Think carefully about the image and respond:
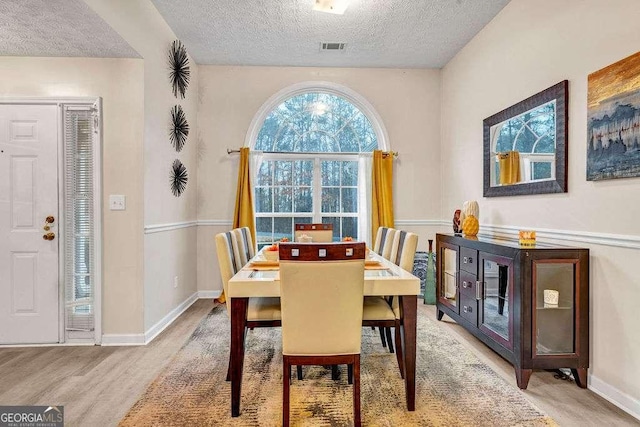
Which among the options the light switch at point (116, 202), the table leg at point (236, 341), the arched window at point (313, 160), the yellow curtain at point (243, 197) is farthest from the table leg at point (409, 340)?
the yellow curtain at point (243, 197)

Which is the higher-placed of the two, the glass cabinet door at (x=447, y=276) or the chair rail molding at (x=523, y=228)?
the chair rail molding at (x=523, y=228)

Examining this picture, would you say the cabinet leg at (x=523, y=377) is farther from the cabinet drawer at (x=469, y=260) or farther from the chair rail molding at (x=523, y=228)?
the chair rail molding at (x=523, y=228)

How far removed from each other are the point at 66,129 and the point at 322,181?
108 inches

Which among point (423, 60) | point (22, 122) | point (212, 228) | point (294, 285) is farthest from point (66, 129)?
point (423, 60)

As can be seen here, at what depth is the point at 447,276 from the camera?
3457 mm

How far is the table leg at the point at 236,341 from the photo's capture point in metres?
1.91

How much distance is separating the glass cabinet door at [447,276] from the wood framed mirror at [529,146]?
0.68 metres

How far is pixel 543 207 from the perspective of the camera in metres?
2.71

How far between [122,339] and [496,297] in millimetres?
2981

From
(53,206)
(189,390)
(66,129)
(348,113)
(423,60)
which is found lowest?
(189,390)

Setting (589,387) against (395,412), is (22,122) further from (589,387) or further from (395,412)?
(589,387)

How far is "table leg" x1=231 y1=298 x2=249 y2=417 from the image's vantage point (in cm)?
191

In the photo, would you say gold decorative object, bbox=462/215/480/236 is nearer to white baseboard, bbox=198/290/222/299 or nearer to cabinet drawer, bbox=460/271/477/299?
cabinet drawer, bbox=460/271/477/299

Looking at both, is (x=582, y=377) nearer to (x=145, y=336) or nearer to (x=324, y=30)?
(x=145, y=336)
